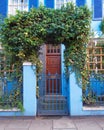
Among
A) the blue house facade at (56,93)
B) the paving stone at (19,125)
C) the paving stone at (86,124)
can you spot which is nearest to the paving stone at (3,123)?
the paving stone at (19,125)

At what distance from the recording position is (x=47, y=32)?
32.3 feet

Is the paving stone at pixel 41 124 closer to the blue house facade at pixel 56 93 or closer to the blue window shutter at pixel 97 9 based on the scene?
the blue house facade at pixel 56 93

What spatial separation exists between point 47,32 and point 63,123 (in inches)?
123

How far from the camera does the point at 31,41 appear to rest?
9.72 m

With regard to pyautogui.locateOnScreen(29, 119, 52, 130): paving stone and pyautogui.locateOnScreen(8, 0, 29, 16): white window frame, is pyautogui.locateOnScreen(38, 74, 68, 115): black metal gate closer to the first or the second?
pyautogui.locateOnScreen(29, 119, 52, 130): paving stone

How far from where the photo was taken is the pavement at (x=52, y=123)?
8312 mm

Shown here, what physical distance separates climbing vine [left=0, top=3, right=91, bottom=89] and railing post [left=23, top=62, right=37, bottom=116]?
1.00ft

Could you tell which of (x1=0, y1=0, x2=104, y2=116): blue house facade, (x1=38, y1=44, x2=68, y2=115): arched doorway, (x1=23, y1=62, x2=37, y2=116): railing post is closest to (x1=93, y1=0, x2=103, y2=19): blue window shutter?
(x1=0, y1=0, x2=104, y2=116): blue house facade

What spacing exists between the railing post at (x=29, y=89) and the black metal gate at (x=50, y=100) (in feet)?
1.24

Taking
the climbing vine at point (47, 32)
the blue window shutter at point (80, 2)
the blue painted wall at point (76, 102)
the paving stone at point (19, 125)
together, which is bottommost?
the paving stone at point (19, 125)

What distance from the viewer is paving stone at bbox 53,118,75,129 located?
8.45 meters

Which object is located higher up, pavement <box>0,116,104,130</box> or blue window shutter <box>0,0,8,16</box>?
blue window shutter <box>0,0,8,16</box>

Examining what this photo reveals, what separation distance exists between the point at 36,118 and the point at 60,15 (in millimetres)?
3621

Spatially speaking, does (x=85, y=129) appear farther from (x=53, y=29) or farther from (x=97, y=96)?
(x=53, y=29)
